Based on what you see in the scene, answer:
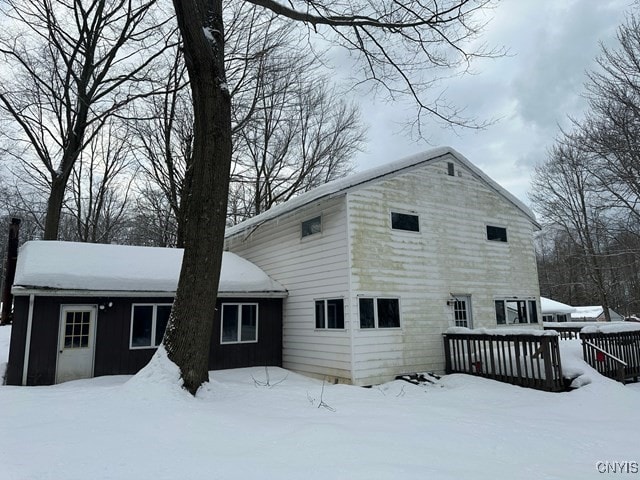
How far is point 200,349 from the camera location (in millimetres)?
6422

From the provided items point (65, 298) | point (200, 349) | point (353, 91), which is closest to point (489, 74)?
point (353, 91)

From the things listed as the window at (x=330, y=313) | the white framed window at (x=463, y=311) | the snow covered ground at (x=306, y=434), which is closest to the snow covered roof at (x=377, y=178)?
the window at (x=330, y=313)

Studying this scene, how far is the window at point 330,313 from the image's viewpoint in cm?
938

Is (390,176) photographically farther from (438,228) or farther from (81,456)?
(81,456)

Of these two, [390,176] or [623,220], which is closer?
[390,176]

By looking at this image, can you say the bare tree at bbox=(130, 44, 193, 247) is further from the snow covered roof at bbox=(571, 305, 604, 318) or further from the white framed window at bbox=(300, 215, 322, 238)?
the snow covered roof at bbox=(571, 305, 604, 318)

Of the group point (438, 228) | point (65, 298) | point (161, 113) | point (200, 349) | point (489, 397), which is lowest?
point (489, 397)

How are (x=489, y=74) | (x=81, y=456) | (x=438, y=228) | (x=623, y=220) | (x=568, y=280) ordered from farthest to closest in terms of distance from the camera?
1. (x=568, y=280)
2. (x=623, y=220)
3. (x=438, y=228)
4. (x=489, y=74)
5. (x=81, y=456)

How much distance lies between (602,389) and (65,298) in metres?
Answer: 11.3

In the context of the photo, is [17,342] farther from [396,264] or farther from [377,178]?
[377,178]

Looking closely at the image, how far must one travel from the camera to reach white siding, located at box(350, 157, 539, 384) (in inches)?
368

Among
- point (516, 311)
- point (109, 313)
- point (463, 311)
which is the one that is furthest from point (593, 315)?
point (109, 313)

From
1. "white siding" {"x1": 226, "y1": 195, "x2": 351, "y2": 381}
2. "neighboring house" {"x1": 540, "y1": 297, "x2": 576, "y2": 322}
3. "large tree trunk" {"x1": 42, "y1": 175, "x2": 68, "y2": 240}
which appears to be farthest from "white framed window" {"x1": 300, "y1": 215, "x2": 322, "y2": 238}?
"neighboring house" {"x1": 540, "y1": 297, "x2": 576, "y2": 322}

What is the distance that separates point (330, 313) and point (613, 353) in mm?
6448
